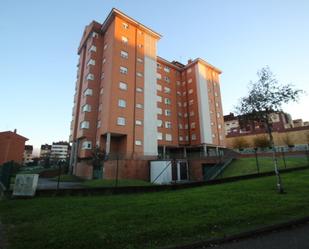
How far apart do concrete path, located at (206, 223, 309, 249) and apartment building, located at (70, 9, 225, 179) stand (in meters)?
21.9

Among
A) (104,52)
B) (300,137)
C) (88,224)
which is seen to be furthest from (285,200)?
(300,137)

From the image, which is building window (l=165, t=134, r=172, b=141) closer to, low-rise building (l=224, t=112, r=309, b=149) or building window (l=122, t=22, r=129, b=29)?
low-rise building (l=224, t=112, r=309, b=149)

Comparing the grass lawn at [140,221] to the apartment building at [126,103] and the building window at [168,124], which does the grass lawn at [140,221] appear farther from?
the building window at [168,124]

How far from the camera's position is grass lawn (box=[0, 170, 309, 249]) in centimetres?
470

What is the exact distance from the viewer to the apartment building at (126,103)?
31156 mm

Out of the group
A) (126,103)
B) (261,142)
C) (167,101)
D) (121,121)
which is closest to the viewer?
(121,121)

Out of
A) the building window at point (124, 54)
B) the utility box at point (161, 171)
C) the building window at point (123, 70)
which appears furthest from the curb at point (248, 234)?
the building window at point (124, 54)

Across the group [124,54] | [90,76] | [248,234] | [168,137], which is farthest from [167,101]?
[248,234]

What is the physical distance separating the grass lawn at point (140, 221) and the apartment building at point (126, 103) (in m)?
18.8

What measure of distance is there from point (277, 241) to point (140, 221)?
11.8ft

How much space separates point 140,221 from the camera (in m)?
6.07

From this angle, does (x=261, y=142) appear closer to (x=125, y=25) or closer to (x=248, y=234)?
(x=125, y=25)

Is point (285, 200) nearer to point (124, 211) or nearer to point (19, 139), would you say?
point (124, 211)

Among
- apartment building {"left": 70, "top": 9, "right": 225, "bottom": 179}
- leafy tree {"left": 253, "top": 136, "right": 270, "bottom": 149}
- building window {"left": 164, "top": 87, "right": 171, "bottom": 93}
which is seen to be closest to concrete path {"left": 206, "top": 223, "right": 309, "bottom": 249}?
apartment building {"left": 70, "top": 9, "right": 225, "bottom": 179}
